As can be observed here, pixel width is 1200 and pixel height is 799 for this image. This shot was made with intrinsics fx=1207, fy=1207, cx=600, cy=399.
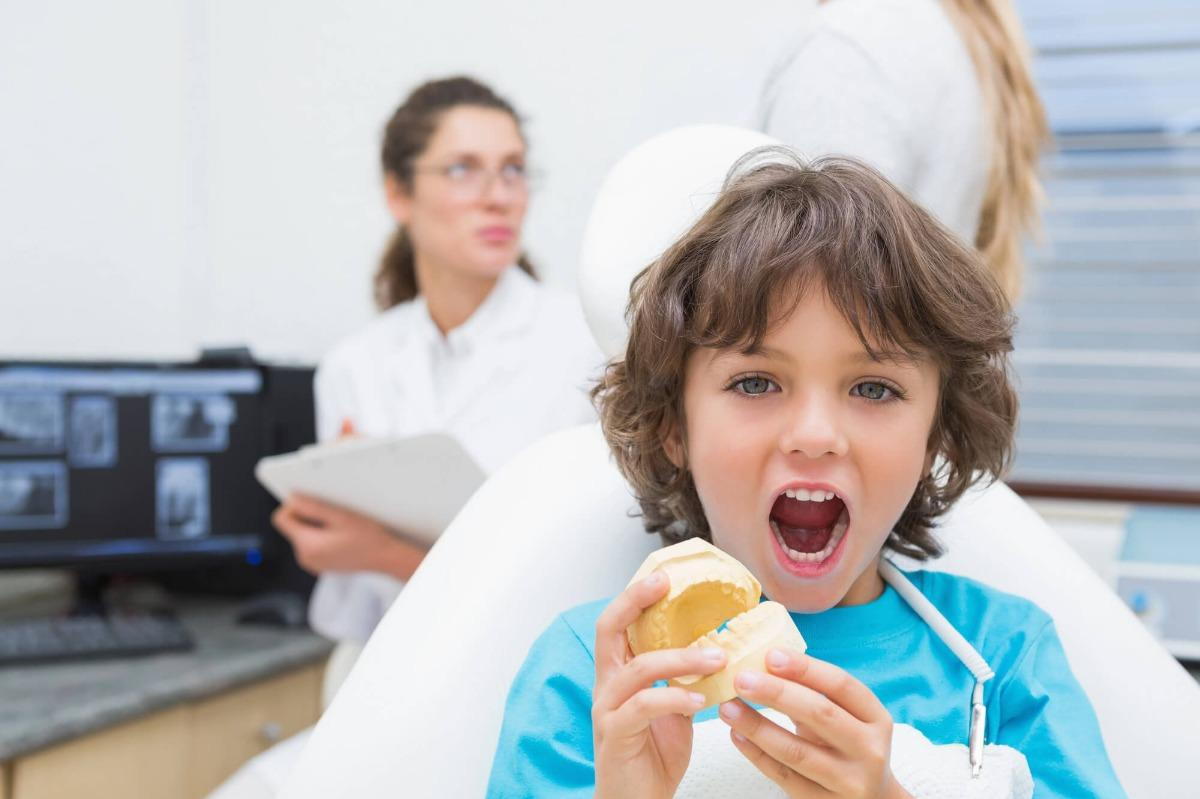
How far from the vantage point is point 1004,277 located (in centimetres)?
129

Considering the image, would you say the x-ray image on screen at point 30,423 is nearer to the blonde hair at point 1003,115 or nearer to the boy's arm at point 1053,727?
Result: the blonde hair at point 1003,115

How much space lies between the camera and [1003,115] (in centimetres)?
131

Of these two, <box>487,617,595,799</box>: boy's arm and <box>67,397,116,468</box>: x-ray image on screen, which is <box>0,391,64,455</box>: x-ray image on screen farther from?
<box>487,617,595,799</box>: boy's arm

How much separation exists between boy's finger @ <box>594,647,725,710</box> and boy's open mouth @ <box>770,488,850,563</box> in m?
0.16

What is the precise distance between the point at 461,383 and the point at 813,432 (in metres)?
1.20

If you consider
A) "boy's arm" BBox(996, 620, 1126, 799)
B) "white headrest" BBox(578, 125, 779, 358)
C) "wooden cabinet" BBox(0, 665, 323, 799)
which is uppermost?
"white headrest" BBox(578, 125, 779, 358)

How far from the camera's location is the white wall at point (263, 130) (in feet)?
6.89

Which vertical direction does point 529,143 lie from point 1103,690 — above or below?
above

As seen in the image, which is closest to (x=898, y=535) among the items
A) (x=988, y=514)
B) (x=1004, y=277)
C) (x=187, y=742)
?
(x=988, y=514)

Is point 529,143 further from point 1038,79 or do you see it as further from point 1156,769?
point 1156,769

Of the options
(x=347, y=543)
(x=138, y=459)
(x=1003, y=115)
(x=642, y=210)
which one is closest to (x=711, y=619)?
(x=642, y=210)

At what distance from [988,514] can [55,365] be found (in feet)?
4.90

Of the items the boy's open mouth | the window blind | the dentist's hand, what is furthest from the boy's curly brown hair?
the window blind

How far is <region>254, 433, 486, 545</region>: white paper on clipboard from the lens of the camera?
1.37 m
